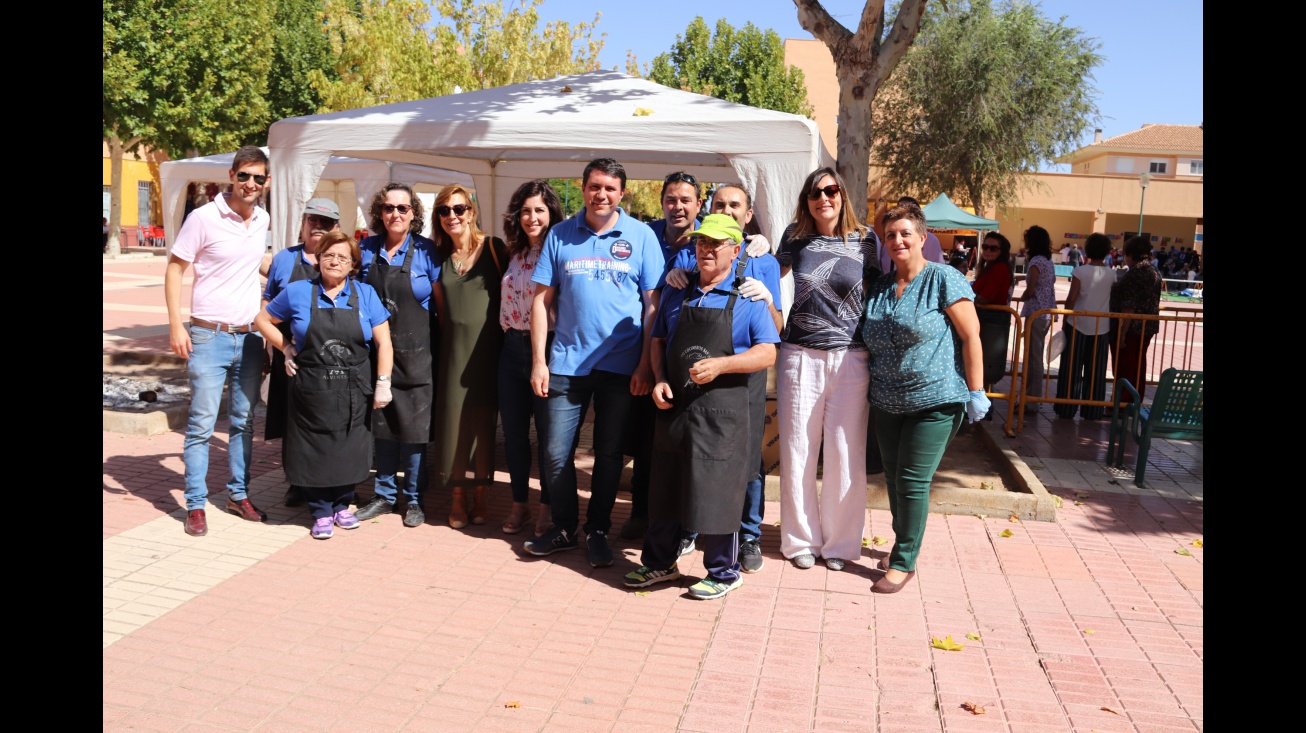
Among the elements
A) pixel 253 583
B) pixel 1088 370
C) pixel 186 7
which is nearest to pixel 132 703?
pixel 253 583

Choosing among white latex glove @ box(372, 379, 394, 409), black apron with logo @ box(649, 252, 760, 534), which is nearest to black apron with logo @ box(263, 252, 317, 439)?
white latex glove @ box(372, 379, 394, 409)

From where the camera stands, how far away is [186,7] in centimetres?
2595

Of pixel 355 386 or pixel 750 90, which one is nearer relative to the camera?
pixel 355 386

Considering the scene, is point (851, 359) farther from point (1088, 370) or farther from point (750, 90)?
point (750, 90)

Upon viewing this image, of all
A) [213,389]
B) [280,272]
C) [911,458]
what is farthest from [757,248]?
[213,389]

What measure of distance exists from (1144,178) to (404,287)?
40.0 m

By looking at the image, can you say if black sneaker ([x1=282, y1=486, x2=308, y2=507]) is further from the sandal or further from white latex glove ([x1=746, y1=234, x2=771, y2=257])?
white latex glove ([x1=746, y1=234, x2=771, y2=257])

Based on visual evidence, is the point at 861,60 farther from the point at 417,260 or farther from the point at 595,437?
the point at 595,437

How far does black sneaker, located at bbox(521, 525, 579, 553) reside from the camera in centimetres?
503

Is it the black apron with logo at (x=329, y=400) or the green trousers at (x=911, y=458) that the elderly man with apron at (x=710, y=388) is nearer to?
the green trousers at (x=911, y=458)

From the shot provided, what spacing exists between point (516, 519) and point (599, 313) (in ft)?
4.52

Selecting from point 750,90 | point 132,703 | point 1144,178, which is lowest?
point 132,703
